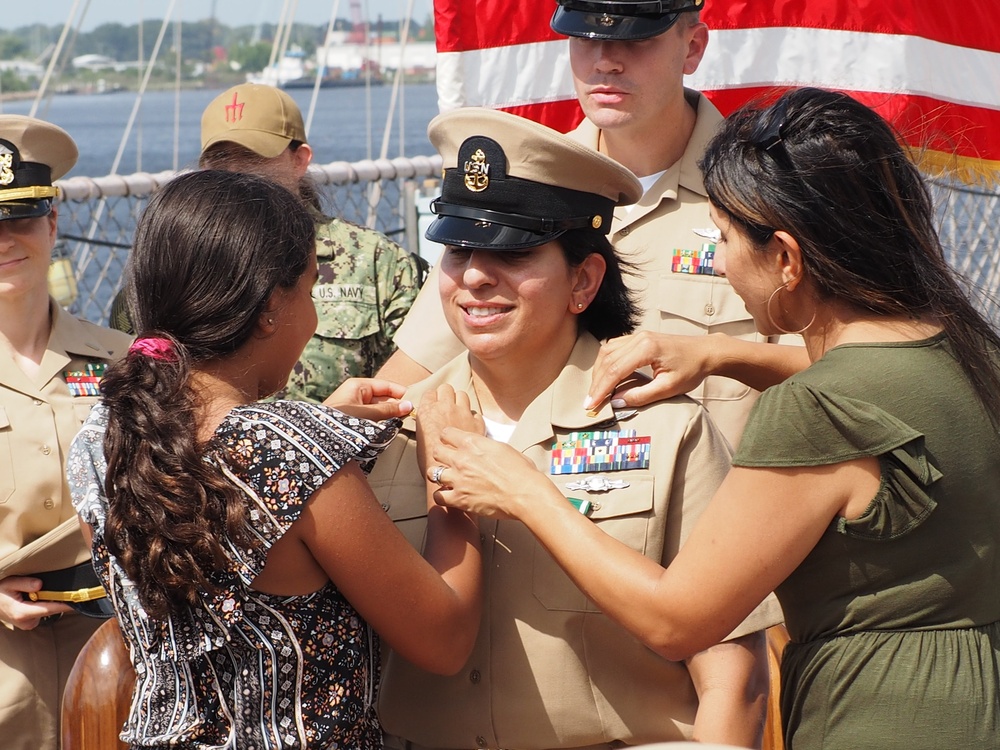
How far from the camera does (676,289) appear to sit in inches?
132

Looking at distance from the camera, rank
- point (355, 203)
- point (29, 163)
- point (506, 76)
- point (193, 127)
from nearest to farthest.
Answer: point (29, 163) < point (506, 76) < point (355, 203) < point (193, 127)

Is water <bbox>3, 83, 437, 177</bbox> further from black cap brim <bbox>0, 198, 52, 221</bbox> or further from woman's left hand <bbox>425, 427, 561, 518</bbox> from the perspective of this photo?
woman's left hand <bbox>425, 427, 561, 518</bbox>

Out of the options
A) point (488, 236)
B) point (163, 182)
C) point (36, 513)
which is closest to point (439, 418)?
point (488, 236)

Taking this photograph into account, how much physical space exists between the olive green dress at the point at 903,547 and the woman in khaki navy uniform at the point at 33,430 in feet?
6.93

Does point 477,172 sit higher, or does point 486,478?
point 477,172

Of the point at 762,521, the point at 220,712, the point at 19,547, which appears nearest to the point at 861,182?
the point at 762,521

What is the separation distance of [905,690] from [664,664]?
52 cm

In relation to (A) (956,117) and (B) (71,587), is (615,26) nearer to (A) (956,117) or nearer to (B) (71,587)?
(A) (956,117)

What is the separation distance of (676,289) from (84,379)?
1752 millimetres

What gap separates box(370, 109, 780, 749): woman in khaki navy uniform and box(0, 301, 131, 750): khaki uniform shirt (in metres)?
1.26

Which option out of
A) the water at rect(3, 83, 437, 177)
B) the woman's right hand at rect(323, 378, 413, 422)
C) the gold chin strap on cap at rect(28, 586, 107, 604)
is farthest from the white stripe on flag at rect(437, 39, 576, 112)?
the water at rect(3, 83, 437, 177)

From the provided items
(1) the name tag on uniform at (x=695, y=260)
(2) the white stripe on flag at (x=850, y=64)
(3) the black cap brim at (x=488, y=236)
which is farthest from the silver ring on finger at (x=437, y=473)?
(2) the white stripe on flag at (x=850, y=64)

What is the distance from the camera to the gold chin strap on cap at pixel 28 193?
348 centimetres

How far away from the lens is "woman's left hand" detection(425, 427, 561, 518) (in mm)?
2229
